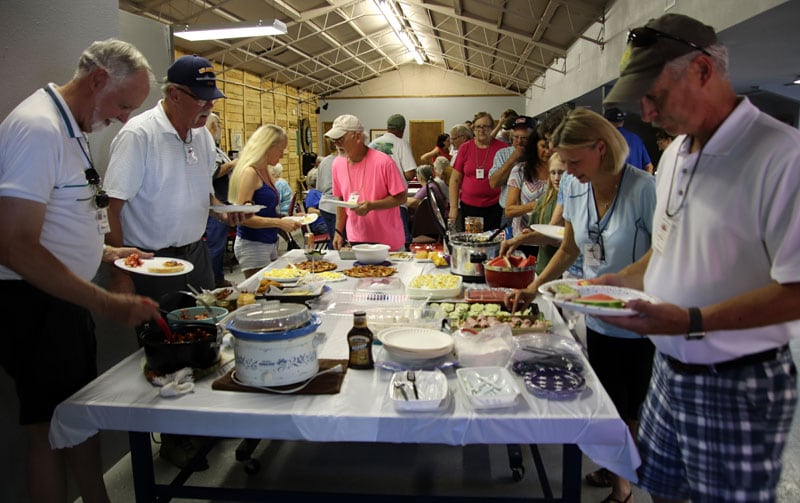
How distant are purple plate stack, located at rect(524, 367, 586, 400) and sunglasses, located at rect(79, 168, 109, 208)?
1411 millimetres

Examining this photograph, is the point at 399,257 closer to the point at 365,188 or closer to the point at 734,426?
the point at 365,188

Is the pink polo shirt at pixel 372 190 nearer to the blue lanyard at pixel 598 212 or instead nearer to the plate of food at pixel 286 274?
the plate of food at pixel 286 274

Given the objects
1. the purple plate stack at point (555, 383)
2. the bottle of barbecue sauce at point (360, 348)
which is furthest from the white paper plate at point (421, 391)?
the purple plate stack at point (555, 383)

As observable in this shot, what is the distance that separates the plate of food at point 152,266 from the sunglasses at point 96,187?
275mm

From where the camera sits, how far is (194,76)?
2.17 meters

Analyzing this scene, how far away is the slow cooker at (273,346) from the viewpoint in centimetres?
136

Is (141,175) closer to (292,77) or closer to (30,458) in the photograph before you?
(30,458)

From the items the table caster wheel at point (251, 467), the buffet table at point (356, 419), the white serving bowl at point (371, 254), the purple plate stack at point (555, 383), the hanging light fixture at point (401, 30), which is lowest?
the table caster wheel at point (251, 467)

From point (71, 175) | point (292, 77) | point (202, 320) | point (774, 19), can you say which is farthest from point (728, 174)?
point (292, 77)

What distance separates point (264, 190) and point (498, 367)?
7.61ft

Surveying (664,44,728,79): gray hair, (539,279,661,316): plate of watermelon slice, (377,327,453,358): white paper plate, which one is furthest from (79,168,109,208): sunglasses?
(664,44,728,79): gray hair

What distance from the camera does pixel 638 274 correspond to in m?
1.62

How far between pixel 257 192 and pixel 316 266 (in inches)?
33.8

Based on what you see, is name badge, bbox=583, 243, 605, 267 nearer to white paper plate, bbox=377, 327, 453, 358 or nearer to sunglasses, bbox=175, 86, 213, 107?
white paper plate, bbox=377, 327, 453, 358
